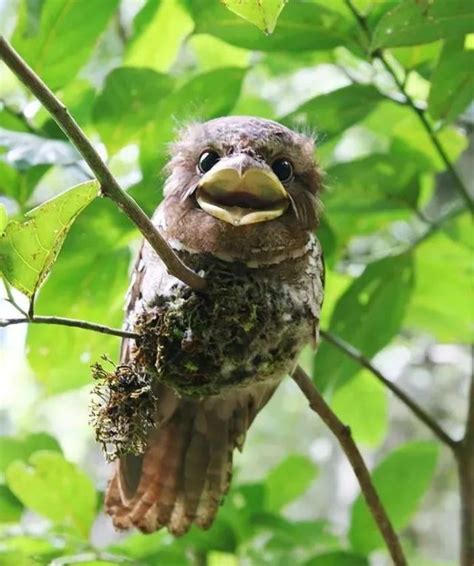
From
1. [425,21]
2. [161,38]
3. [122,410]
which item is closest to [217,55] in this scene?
[161,38]

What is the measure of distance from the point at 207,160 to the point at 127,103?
0.38 meters

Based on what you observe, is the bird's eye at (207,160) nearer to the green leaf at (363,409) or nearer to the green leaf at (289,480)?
the green leaf at (363,409)

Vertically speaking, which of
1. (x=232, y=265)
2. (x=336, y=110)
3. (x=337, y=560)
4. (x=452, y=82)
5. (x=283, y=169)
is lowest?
(x=337, y=560)

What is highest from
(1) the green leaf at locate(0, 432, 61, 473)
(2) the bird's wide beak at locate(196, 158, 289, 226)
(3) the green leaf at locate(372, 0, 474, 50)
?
(3) the green leaf at locate(372, 0, 474, 50)

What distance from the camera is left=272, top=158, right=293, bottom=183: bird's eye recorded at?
3.28ft

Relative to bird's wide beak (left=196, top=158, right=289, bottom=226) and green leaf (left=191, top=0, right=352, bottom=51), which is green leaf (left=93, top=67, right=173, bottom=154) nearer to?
green leaf (left=191, top=0, right=352, bottom=51)

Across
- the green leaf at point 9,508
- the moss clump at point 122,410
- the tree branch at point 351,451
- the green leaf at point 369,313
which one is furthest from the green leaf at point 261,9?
the green leaf at point 9,508

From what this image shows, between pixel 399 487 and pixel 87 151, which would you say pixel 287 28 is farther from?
pixel 399 487

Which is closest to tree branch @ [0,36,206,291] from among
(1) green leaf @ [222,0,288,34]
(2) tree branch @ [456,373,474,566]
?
(1) green leaf @ [222,0,288,34]

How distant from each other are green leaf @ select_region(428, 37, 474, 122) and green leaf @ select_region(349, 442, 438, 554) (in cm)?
60

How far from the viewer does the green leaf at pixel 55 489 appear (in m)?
1.31

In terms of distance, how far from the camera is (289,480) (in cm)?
168

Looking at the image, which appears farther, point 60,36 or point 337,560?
point 337,560

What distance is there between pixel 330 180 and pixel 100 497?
718 mm
